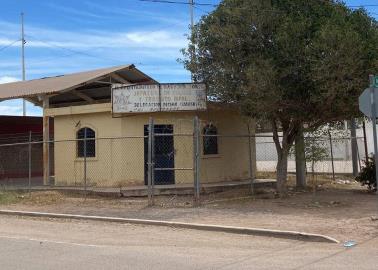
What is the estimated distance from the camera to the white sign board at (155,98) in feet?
62.1

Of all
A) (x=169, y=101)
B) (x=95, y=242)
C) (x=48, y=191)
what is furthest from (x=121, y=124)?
(x=95, y=242)

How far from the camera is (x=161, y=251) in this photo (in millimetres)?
9727

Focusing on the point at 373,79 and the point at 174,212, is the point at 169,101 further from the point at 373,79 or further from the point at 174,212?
the point at 373,79

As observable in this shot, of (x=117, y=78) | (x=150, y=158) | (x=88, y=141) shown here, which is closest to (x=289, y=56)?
(x=150, y=158)

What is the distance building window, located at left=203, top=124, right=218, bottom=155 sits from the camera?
2064cm

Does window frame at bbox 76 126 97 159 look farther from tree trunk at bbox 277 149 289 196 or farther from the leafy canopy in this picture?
tree trunk at bbox 277 149 289 196

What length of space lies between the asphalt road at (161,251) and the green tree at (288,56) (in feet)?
17.1

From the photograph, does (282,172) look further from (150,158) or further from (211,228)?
(211,228)

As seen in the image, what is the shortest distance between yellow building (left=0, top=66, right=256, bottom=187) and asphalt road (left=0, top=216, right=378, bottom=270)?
6824mm

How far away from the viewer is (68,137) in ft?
70.3

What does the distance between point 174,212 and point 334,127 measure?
7.81m

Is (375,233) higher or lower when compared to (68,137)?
lower

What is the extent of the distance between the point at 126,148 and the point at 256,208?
6.28 metres

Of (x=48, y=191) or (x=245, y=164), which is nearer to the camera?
(x=48, y=191)
